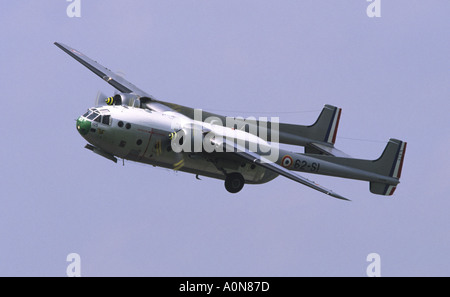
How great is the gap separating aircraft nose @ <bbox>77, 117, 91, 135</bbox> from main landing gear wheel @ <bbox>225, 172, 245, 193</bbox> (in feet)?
26.9

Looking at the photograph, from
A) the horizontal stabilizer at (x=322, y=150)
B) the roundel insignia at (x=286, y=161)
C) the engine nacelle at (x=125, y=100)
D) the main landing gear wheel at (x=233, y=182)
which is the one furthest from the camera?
the horizontal stabilizer at (x=322, y=150)

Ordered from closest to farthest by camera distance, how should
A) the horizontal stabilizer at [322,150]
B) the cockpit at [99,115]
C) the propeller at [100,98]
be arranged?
the cockpit at [99,115] → the propeller at [100,98] → the horizontal stabilizer at [322,150]

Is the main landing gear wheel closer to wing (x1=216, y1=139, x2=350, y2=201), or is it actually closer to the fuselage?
the fuselage

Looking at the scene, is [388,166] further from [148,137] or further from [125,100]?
[125,100]

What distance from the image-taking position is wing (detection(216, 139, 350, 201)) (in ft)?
139

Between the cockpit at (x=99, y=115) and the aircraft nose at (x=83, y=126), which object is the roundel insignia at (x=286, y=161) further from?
the aircraft nose at (x=83, y=126)

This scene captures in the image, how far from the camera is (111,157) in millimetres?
43781

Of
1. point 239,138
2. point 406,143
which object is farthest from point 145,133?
point 406,143

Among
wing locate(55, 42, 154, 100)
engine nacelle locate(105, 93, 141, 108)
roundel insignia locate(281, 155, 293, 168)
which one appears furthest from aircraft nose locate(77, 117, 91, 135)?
roundel insignia locate(281, 155, 293, 168)

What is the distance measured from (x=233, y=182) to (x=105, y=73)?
47.7ft

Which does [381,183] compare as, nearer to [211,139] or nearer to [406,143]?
[406,143]

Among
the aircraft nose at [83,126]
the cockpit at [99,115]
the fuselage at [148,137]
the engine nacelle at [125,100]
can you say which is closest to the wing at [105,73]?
the engine nacelle at [125,100]

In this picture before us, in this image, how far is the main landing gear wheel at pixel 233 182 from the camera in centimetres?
4591

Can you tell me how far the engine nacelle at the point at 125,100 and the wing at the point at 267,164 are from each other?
7.94m
